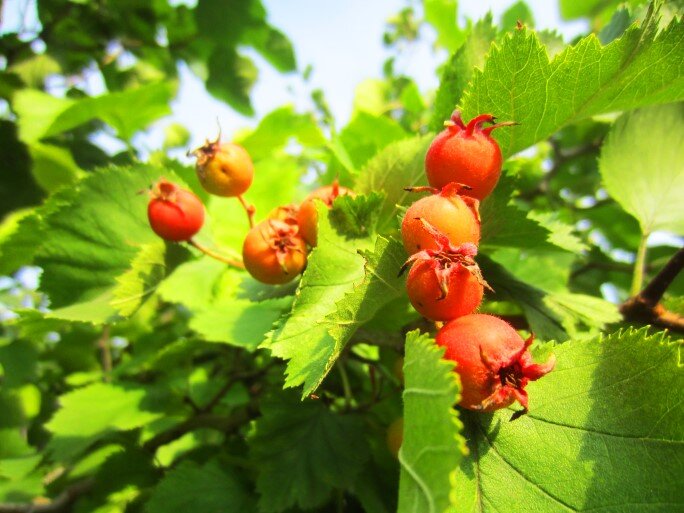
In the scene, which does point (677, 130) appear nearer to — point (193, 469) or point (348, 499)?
point (348, 499)

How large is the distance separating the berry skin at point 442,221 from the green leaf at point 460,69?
37 cm

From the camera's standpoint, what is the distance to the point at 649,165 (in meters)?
1.16

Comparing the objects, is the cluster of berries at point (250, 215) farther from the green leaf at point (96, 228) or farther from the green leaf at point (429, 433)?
the green leaf at point (429, 433)

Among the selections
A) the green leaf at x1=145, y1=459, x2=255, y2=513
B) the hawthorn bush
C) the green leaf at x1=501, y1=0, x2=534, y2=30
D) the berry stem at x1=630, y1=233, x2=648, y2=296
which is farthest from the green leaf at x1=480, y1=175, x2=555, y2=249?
the green leaf at x1=501, y1=0, x2=534, y2=30

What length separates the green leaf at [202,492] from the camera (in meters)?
1.15

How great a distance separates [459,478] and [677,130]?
0.94 metres

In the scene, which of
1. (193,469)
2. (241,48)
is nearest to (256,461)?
(193,469)

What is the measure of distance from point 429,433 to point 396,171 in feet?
1.94

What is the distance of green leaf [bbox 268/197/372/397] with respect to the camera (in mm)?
710

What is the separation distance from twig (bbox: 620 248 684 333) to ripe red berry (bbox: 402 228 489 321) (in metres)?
0.52

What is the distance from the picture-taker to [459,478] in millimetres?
620

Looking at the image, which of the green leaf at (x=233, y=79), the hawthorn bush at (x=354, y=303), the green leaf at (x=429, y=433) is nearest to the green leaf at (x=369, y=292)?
the hawthorn bush at (x=354, y=303)

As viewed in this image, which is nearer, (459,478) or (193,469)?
(459,478)

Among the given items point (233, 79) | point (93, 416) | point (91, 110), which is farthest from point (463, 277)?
point (233, 79)
